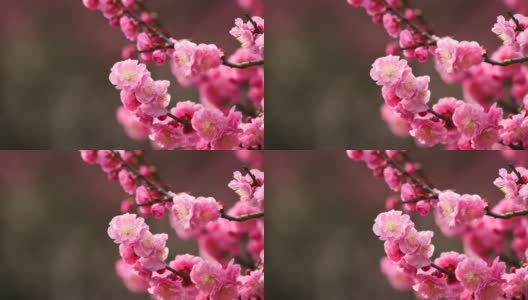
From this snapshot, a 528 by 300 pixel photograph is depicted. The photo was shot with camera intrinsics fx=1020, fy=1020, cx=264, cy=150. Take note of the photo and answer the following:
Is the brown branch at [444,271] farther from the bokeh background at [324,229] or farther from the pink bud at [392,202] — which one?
the pink bud at [392,202]

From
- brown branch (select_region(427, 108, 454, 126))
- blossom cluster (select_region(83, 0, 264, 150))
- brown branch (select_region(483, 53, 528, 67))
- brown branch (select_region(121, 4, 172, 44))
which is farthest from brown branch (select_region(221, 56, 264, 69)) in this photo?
brown branch (select_region(483, 53, 528, 67))

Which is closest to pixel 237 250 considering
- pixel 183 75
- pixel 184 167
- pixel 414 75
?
pixel 184 167

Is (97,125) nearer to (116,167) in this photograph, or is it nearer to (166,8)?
(116,167)

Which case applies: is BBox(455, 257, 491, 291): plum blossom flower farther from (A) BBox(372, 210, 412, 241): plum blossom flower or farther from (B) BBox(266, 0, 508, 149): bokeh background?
(B) BBox(266, 0, 508, 149): bokeh background

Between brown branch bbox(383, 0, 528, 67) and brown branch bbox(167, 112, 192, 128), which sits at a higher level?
brown branch bbox(383, 0, 528, 67)

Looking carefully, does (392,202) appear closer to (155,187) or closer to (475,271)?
(475,271)

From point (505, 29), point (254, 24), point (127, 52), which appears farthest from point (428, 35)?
point (127, 52)

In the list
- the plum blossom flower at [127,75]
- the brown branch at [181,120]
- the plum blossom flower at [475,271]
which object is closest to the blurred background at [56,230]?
the brown branch at [181,120]
